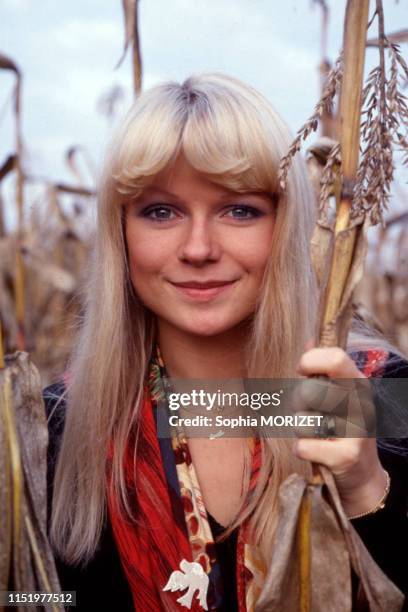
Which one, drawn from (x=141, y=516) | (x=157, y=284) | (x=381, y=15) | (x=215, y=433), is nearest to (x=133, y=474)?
(x=141, y=516)

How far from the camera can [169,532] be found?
1.50m

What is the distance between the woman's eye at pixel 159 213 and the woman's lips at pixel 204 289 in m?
0.12

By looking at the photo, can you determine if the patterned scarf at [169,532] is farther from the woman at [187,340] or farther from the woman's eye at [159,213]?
the woman's eye at [159,213]

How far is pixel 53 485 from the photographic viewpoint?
1.58 m

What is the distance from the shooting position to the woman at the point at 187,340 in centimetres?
143

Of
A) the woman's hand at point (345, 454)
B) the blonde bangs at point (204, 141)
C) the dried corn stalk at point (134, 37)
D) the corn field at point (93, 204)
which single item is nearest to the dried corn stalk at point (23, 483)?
the corn field at point (93, 204)

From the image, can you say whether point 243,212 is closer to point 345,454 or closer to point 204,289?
point 204,289

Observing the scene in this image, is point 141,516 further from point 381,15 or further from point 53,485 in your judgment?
point 381,15

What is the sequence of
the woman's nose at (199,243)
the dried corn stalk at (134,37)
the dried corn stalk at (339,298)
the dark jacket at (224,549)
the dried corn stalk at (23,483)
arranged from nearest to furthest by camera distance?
the dried corn stalk at (339,298)
the dried corn stalk at (23,483)
the dark jacket at (224,549)
the woman's nose at (199,243)
the dried corn stalk at (134,37)

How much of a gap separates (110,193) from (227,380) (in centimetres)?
44

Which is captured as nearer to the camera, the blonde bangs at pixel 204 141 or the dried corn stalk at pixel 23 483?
the dried corn stalk at pixel 23 483

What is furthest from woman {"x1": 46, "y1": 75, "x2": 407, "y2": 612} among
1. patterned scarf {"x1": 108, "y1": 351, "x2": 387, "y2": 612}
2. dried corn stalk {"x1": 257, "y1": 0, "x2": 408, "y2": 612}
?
dried corn stalk {"x1": 257, "y1": 0, "x2": 408, "y2": 612}

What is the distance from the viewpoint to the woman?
1427 millimetres

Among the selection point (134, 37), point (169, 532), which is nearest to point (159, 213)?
point (134, 37)
